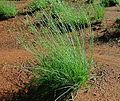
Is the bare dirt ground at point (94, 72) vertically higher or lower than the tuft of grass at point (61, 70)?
lower

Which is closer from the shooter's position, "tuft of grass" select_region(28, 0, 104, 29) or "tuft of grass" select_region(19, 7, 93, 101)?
"tuft of grass" select_region(19, 7, 93, 101)

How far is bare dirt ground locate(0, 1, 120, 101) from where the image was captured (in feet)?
16.1

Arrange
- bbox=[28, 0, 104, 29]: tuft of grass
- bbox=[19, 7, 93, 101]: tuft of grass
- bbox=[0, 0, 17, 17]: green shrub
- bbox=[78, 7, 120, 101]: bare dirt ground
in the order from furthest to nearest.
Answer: bbox=[0, 0, 17, 17]: green shrub
bbox=[28, 0, 104, 29]: tuft of grass
bbox=[78, 7, 120, 101]: bare dirt ground
bbox=[19, 7, 93, 101]: tuft of grass

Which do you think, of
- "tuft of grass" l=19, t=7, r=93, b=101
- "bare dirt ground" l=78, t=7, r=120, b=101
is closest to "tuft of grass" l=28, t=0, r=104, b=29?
"bare dirt ground" l=78, t=7, r=120, b=101

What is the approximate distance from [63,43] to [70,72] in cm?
36

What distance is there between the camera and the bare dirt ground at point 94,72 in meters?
4.90

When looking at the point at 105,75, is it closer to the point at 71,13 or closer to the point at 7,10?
the point at 71,13

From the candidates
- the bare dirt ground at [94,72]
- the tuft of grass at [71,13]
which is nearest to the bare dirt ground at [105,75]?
the bare dirt ground at [94,72]

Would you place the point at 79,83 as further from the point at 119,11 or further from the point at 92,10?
the point at 119,11

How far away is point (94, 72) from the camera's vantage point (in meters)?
5.37

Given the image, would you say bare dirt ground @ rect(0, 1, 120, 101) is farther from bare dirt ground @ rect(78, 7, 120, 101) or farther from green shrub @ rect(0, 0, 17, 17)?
green shrub @ rect(0, 0, 17, 17)

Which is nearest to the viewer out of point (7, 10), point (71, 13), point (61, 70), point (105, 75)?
point (61, 70)

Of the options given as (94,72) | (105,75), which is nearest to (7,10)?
(94,72)

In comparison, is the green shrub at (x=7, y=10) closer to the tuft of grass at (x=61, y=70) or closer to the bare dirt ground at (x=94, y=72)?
the bare dirt ground at (x=94, y=72)
